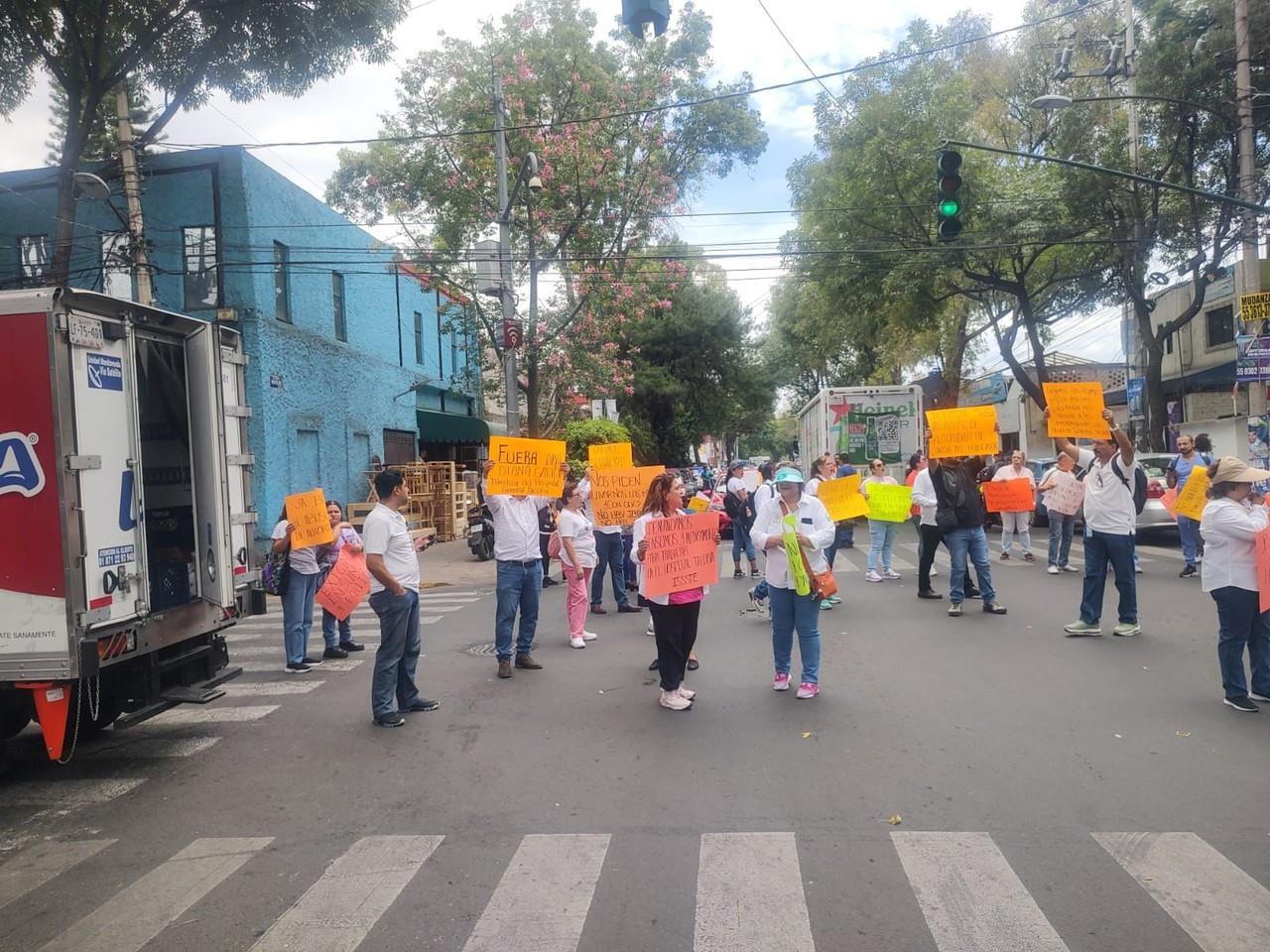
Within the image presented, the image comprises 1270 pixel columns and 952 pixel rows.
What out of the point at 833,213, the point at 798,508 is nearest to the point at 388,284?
the point at 833,213

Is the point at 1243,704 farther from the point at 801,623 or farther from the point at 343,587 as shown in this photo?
the point at 343,587

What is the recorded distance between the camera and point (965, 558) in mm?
10086

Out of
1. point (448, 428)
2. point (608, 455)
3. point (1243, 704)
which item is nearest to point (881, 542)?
point (608, 455)

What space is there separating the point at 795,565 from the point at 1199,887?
130 inches

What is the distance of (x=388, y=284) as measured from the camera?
26.2 meters

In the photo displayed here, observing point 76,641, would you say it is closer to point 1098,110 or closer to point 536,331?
point 536,331

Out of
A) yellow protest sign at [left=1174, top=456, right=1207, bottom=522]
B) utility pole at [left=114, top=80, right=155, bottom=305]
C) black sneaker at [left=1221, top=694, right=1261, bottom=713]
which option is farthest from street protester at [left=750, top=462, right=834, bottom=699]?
utility pole at [left=114, top=80, right=155, bottom=305]

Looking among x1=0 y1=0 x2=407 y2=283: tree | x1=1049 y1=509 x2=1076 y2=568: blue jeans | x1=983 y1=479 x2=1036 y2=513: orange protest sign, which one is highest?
x1=0 y1=0 x2=407 y2=283: tree

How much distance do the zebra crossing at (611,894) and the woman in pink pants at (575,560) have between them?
4.57 meters

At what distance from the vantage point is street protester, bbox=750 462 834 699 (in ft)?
22.1

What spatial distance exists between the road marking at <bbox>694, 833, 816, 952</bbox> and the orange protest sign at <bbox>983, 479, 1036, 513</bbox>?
10.8 meters

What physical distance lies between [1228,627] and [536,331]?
17.9 meters

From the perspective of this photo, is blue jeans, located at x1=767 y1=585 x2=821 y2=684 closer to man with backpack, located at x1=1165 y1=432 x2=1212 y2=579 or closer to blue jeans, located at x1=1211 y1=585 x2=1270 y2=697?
blue jeans, located at x1=1211 y1=585 x2=1270 y2=697

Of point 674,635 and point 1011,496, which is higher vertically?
point 1011,496
